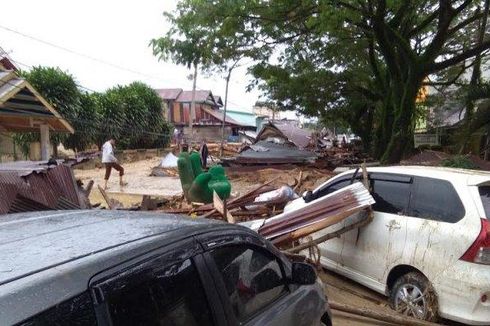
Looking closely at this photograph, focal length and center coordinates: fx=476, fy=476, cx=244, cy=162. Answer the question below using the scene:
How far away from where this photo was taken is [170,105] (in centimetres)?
5559

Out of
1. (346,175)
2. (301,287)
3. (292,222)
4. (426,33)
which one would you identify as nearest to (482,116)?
(426,33)

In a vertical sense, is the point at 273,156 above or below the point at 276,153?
below

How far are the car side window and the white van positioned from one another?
4.00 meters

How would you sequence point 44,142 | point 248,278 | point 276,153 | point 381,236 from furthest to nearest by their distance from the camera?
point 276,153
point 44,142
point 381,236
point 248,278

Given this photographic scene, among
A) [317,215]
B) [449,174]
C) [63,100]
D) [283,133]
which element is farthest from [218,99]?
[449,174]

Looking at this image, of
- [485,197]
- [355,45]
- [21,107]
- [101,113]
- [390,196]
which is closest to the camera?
[485,197]

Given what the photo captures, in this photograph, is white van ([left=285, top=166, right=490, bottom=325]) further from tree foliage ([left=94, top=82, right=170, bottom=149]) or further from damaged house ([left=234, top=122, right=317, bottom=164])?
tree foliage ([left=94, top=82, right=170, bottom=149])

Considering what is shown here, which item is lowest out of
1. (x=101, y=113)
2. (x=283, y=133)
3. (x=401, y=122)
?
(x=283, y=133)

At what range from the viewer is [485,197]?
484cm

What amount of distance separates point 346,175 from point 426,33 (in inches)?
629

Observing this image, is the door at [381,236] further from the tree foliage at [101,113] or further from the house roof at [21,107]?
the tree foliage at [101,113]

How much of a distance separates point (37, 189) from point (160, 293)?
18.7 feet

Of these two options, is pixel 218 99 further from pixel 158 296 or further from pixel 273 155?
pixel 158 296

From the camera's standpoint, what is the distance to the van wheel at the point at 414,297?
4895 mm
